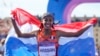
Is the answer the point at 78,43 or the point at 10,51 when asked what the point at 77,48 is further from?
the point at 10,51

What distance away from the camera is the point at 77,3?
10.2m

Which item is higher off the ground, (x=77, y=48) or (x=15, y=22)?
(x=15, y=22)

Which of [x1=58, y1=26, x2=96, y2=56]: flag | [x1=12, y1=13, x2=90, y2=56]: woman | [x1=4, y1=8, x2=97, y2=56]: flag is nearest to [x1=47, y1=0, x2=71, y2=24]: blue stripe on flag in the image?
[x1=4, y1=8, x2=97, y2=56]: flag

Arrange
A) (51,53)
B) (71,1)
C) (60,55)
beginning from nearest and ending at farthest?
(51,53) → (60,55) → (71,1)

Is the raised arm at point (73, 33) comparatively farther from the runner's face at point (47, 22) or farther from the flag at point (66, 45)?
the runner's face at point (47, 22)

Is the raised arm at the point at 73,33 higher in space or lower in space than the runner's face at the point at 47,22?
lower

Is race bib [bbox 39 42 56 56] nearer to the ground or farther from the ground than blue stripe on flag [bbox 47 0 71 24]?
nearer to the ground

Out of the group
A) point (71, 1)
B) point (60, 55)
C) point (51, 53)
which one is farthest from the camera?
point (71, 1)

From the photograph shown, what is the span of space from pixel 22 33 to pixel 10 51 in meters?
0.43

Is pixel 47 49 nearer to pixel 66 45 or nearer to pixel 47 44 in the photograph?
pixel 47 44

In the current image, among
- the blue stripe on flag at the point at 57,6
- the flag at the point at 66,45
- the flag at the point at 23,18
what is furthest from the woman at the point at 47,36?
the blue stripe on flag at the point at 57,6

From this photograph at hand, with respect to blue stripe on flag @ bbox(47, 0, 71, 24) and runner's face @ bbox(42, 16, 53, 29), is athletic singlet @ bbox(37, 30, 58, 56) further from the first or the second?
blue stripe on flag @ bbox(47, 0, 71, 24)

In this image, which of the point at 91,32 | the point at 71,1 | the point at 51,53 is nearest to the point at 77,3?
the point at 71,1

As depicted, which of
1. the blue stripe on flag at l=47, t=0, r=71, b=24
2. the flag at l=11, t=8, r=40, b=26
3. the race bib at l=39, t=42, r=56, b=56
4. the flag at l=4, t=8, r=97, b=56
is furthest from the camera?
the blue stripe on flag at l=47, t=0, r=71, b=24
